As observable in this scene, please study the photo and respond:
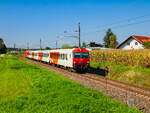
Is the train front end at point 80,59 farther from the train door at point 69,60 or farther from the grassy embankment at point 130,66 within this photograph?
the grassy embankment at point 130,66

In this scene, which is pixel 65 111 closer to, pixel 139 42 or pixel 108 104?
pixel 108 104

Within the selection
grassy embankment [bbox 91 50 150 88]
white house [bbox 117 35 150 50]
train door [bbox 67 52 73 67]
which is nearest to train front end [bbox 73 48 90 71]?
train door [bbox 67 52 73 67]

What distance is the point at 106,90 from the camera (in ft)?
40.8

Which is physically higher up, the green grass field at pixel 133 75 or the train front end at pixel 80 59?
the train front end at pixel 80 59

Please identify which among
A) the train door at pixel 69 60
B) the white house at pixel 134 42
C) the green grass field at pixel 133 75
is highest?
the white house at pixel 134 42

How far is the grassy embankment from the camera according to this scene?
15.8 metres

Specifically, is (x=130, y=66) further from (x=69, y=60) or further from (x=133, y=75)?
(x=69, y=60)

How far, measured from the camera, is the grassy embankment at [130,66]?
15.8m

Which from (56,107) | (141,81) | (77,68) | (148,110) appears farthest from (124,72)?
(56,107)

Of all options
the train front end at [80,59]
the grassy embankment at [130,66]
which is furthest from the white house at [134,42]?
the train front end at [80,59]

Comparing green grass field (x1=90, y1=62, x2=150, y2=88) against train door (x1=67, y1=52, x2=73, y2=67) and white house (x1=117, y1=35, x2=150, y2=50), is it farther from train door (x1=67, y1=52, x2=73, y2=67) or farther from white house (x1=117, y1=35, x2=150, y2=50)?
white house (x1=117, y1=35, x2=150, y2=50)

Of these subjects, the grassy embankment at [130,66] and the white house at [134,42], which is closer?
the grassy embankment at [130,66]

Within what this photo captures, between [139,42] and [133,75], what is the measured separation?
1064 inches

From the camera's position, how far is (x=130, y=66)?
→ 19.5 meters
